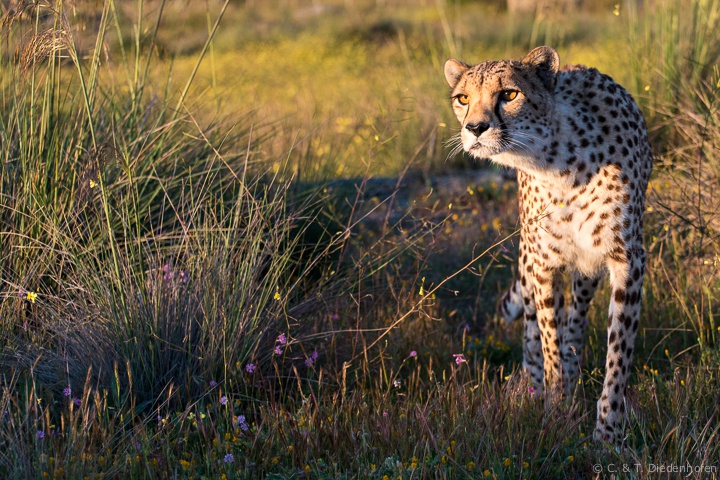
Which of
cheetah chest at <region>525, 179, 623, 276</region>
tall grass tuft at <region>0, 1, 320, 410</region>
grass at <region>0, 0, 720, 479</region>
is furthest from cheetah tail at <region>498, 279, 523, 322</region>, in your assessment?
tall grass tuft at <region>0, 1, 320, 410</region>

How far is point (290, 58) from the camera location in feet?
55.4

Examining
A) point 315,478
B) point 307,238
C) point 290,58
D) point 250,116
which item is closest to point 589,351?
point 307,238

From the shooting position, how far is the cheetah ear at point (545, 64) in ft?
12.3

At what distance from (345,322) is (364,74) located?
1019 cm

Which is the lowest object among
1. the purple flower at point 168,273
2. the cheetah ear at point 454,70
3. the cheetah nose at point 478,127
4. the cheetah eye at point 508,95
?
the purple flower at point 168,273

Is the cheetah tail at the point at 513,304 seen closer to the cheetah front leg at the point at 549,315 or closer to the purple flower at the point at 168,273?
the cheetah front leg at the point at 549,315

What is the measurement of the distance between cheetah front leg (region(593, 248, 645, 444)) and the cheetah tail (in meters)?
0.73

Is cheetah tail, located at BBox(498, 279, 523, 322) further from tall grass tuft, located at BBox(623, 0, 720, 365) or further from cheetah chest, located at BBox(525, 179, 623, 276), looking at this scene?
tall grass tuft, located at BBox(623, 0, 720, 365)

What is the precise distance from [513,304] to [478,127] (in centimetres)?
128

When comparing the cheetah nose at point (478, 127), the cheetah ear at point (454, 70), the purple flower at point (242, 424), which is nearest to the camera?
the purple flower at point (242, 424)

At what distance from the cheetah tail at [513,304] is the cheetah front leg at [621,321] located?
2.39 feet

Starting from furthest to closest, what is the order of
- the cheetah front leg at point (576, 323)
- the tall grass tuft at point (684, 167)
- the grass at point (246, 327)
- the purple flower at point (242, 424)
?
the tall grass tuft at point (684, 167) → the cheetah front leg at point (576, 323) → the purple flower at point (242, 424) → the grass at point (246, 327)

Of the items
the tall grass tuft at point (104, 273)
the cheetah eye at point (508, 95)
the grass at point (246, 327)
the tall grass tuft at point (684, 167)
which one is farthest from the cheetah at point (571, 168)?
the tall grass tuft at point (104, 273)

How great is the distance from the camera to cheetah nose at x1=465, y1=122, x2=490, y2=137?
350 cm
